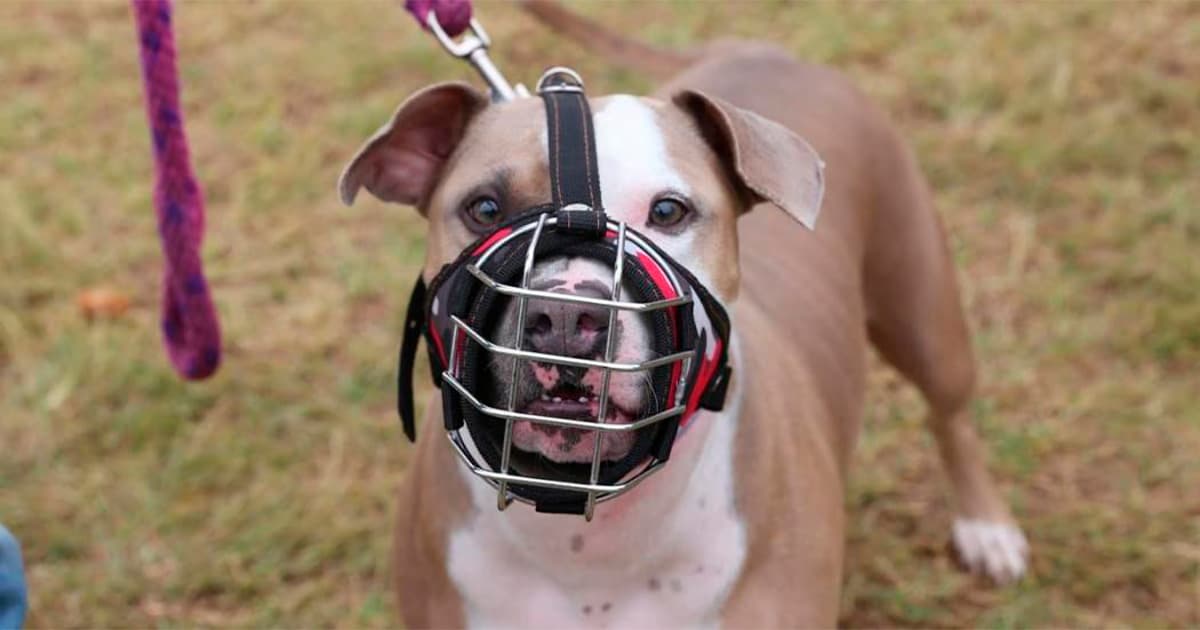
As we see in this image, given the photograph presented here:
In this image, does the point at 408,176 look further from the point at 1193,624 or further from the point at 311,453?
the point at 1193,624

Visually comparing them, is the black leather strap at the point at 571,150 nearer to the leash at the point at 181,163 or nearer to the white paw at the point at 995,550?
the leash at the point at 181,163

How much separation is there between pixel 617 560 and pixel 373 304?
2.49 m

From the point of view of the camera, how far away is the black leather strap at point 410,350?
2.26m

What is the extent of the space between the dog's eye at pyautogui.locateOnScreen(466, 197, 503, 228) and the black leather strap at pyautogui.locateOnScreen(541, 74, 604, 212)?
0.14m

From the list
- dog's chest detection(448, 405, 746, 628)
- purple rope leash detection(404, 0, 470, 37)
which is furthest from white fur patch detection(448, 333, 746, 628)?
purple rope leash detection(404, 0, 470, 37)

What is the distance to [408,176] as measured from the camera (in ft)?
8.04

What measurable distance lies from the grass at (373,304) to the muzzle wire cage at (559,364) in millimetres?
1644

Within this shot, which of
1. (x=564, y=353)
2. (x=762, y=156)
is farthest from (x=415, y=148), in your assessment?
(x=564, y=353)

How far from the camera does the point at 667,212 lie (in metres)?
2.15

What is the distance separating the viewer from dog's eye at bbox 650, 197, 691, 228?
7.01ft

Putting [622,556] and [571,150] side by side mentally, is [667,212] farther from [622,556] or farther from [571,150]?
[622,556]

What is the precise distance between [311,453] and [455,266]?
83.6 inches

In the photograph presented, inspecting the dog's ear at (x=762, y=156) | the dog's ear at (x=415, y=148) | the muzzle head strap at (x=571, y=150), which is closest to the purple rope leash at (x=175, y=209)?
the dog's ear at (x=415, y=148)

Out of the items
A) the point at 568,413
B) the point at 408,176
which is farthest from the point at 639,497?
the point at 408,176
